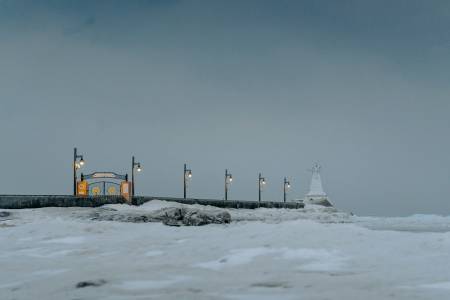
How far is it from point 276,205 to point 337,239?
57.6 m

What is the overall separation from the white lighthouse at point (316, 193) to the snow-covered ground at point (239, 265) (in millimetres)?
90144

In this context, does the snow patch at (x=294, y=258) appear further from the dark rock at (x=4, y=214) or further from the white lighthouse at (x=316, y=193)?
the white lighthouse at (x=316, y=193)

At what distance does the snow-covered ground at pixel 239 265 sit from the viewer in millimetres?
4309

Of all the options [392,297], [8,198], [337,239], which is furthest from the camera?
[8,198]

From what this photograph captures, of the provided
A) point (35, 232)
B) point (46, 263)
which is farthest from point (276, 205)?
point (46, 263)

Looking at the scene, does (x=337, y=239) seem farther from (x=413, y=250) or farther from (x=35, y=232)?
(x=35, y=232)

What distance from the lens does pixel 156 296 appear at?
163 inches

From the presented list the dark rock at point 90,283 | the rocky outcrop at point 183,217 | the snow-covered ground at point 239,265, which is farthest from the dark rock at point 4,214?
the dark rock at point 90,283

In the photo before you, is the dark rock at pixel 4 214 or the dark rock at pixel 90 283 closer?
the dark rock at pixel 90 283

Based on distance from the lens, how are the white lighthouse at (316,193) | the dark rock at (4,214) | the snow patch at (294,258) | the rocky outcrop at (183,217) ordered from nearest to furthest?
the snow patch at (294,258)
the rocky outcrop at (183,217)
the dark rock at (4,214)
the white lighthouse at (316,193)

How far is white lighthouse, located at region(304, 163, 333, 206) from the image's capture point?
319 ft

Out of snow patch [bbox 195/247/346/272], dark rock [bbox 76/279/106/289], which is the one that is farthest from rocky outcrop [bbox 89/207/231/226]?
dark rock [bbox 76/279/106/289]

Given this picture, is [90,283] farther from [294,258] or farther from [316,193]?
[316,193]

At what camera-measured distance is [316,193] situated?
329 feet
